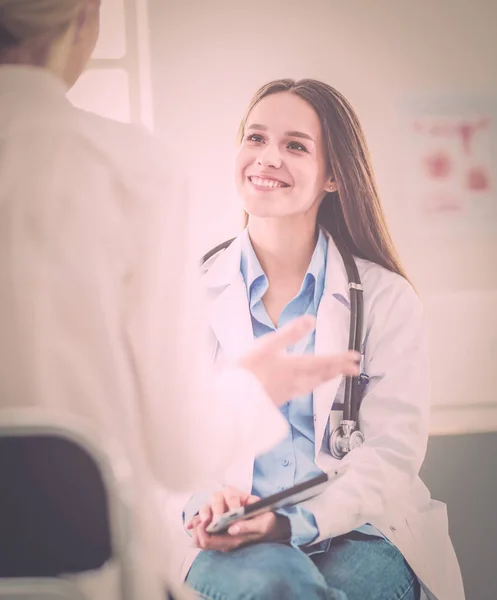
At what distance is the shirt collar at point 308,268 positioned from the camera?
4.57 ft

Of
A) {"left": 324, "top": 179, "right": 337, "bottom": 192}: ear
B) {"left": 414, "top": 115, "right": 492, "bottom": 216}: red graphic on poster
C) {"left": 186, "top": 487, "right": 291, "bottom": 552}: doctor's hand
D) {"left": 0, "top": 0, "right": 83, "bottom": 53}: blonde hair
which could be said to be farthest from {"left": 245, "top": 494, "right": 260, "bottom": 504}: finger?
{"left": 0, "top": 0, "right": 83, "bottom": 53}: blonde hair

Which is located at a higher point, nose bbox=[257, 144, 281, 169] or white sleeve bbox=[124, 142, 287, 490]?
nose bbox=[257, 144, 281, 169]

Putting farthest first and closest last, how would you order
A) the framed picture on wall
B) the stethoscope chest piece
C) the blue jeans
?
the framed picture on wall, the stethoscope chest piece, the blue jeans

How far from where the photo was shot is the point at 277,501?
1291 mm

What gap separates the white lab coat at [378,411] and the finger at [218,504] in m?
0.03

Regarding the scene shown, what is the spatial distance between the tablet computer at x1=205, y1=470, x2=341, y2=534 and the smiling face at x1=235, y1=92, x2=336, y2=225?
62cm

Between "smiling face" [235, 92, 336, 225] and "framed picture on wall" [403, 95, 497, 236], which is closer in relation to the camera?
"smiling face" [235, 92, 336, 225]

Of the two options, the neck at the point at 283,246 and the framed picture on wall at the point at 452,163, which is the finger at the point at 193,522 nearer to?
the neck at the point at 283,246

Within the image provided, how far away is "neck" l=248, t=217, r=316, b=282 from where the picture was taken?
54.9 inches

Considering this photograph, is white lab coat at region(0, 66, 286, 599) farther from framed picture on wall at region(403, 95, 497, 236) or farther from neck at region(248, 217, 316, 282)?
framed picture on wall at region(403, 95, 497, 236)

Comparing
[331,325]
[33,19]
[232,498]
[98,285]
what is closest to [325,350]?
[331,325]

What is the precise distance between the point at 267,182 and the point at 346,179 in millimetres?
190

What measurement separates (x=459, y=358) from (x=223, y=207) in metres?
0.73

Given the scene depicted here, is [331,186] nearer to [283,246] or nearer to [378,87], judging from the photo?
[283,246]
